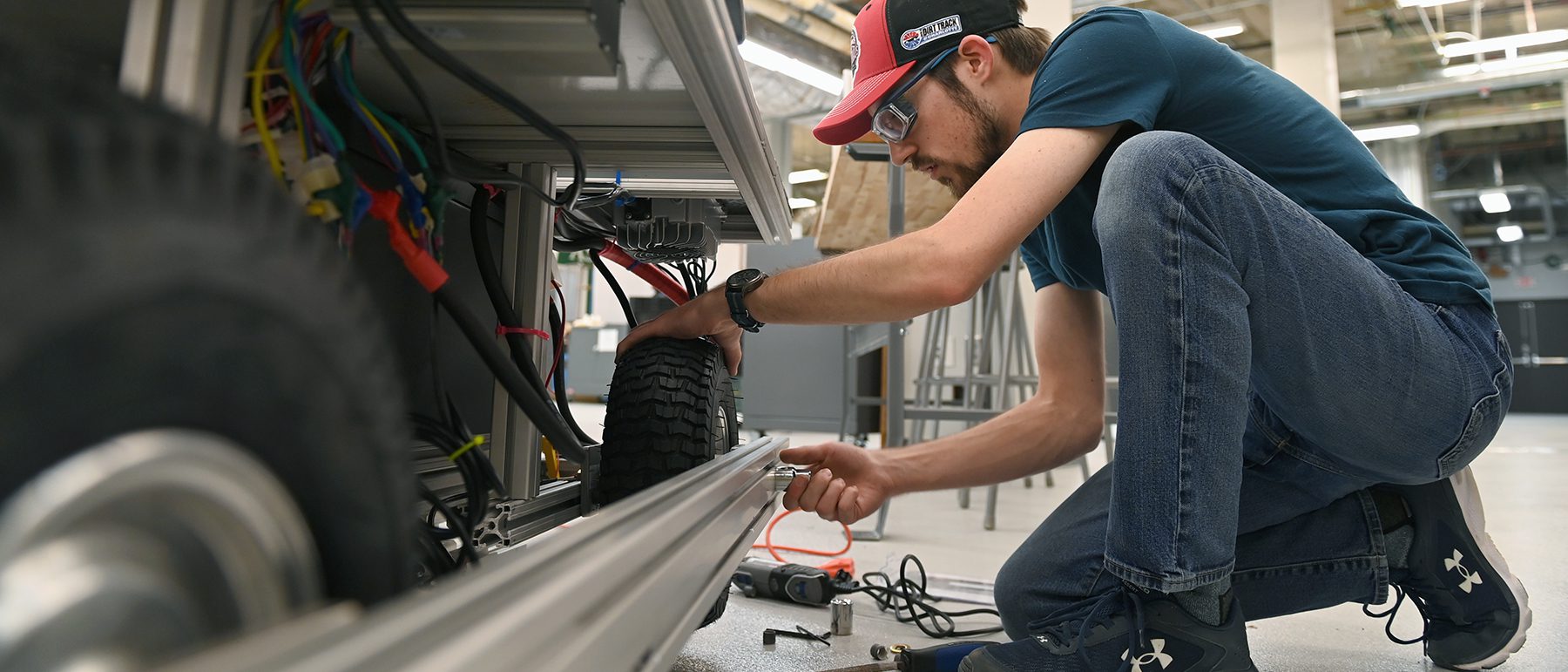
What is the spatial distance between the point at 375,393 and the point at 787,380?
14.5ft

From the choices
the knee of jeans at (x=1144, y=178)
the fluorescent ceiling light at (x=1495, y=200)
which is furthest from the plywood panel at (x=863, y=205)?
the fluorescent ceiling light at (x=1495, y=200)

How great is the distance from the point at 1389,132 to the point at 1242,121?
8.70 m

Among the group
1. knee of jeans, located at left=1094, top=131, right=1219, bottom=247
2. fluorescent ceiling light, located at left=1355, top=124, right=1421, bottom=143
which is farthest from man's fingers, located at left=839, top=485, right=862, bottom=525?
fluorescent ceiling light, located at left=1355, top=124, right=1421, bottom=143

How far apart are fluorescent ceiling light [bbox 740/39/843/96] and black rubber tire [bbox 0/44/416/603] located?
17.4 feet

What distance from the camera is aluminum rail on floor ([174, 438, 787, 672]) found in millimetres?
218

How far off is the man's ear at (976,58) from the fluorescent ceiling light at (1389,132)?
8.47 meters

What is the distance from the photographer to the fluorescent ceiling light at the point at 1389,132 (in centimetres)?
784

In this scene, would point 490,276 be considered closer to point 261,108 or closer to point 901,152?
point 261,108

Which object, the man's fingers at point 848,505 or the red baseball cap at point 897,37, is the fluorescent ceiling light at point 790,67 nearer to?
the red baseball cap at point 897,37

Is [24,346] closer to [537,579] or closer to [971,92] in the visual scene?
[537,579]

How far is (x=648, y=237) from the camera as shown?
4.01 ft

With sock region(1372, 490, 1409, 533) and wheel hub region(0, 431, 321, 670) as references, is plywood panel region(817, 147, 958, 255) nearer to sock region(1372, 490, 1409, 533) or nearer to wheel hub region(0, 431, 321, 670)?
sock region(1372, 490, 1409, 533)

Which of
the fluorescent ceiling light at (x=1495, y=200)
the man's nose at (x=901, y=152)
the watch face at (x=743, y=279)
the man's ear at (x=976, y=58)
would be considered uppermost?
the fluorescent ceiling light at (x=1495, y=200)

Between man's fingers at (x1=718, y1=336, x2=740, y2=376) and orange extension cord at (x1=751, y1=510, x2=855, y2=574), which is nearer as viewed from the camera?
man's fingers at (x1=718, y1=336, x2=740, y2=376)
